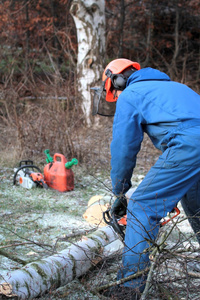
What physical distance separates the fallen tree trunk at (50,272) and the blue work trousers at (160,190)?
293 millimetres

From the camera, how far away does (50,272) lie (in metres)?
2.59

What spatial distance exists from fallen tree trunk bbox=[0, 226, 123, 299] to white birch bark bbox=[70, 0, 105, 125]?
643 cm

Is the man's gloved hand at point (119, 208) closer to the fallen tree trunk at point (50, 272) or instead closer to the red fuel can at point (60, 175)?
the fallen tree trunk at point (50, 272)

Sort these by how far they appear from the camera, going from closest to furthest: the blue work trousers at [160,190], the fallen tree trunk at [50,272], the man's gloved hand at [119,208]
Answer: the fallen tree trunk at [50,272] → the blue work trousers at [160,190] → the man's gloved hand at [119,208]

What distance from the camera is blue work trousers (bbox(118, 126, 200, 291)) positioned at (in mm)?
2479

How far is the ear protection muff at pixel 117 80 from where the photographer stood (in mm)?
3166

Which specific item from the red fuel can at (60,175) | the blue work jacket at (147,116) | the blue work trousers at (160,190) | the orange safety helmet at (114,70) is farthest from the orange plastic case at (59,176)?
the blue work trousers at (160,190)

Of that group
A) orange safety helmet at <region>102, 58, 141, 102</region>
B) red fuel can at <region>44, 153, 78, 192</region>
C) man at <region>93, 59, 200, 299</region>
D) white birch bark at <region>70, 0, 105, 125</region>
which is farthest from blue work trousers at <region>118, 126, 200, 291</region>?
white birch bark at <region>70, 0, 105, 125</region>

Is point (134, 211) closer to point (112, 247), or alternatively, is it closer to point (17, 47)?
point (112, 247)

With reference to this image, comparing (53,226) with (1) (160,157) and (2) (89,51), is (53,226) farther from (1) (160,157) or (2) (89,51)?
(2) (89,51)

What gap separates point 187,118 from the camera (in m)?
2.52

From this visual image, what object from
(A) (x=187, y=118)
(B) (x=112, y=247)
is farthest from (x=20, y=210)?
(A) (x=187, y=118)

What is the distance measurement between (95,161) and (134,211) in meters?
4.42

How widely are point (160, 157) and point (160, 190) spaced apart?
9.9 inches
